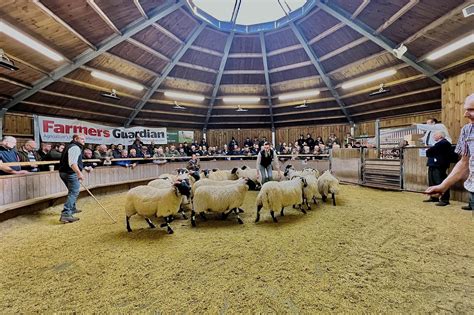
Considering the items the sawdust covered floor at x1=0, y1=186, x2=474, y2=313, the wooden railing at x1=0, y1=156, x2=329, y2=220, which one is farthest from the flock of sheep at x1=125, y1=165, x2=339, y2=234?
the wooden railing at x1=0, y1=156, x2=329, y2=220

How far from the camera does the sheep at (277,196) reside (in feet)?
15.6

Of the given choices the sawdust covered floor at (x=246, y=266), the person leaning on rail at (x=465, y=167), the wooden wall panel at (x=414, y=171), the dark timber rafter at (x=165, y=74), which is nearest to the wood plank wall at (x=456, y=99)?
the wooden wall panel at (x=414, y=171)

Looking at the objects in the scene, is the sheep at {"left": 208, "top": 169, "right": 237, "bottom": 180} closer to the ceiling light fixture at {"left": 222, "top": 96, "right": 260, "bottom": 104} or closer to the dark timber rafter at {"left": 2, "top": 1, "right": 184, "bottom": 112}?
the dark timber rafter at {"left": 2, "top": 1, "right": 184, "bottom": 112}

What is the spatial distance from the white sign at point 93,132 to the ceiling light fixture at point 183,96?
9.00 ft

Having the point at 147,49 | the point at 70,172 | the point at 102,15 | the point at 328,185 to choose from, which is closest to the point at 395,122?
the point at 328,185

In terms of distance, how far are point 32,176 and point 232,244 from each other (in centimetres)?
563

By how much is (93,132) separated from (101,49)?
18.0 ft

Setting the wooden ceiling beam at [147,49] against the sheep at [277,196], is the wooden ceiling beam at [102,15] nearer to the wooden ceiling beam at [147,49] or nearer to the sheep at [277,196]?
the wooden ceiling beam at [147,49]

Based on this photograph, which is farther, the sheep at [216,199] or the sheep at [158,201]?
the sheep at [216,199]

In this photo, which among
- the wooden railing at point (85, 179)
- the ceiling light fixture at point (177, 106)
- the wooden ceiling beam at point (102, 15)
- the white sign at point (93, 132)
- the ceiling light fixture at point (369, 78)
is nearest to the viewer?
the wooden railing at point (85, 179)

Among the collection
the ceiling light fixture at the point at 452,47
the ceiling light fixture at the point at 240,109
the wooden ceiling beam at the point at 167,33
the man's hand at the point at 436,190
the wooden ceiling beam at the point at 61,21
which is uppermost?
the wooden ceiling beam at the point at 167,33

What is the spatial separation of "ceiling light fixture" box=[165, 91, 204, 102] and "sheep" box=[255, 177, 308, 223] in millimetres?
9524

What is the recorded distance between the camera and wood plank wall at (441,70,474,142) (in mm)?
7203

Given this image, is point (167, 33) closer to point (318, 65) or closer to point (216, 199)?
point (318, 65)
